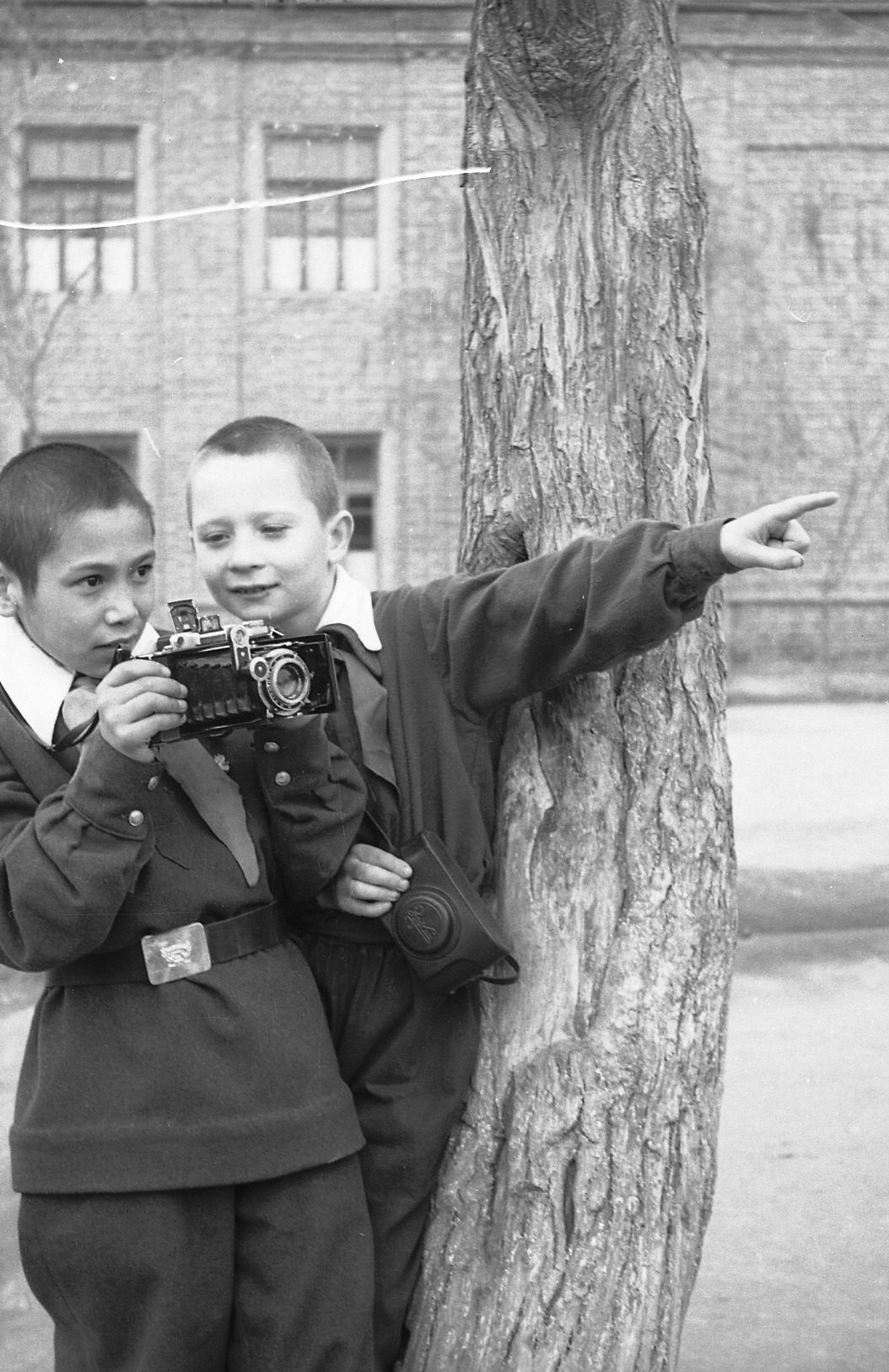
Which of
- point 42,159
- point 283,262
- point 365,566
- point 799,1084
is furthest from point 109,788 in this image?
point 42,159

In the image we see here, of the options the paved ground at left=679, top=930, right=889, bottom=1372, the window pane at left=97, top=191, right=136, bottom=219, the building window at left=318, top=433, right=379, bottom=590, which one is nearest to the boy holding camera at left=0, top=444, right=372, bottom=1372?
the paved ground at left=679, top=930, right=889, bottom=1372

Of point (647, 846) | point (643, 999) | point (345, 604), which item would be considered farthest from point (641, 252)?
point (643, 999)

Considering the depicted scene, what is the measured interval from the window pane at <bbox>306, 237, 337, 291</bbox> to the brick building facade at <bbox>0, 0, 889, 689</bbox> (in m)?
0.01

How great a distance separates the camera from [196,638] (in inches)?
57.5

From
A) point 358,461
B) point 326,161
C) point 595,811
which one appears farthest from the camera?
point 358,461

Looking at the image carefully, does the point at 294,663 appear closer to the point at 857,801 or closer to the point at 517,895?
the point at 517,895

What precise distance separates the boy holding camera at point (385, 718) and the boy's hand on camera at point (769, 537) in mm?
243

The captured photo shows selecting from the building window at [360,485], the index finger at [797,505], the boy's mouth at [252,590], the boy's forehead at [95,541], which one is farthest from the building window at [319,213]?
the index finger at [797,505]

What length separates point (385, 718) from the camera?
1.77 m

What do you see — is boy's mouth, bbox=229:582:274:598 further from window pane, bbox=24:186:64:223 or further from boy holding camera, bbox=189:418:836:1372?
window pane, bbox=24:186:64:223

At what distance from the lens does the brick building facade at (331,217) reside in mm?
8023

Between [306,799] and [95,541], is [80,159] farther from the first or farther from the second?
[306,799]

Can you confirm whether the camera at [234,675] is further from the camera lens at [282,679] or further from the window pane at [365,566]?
the window pane at [365,566]

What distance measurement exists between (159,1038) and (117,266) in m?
7.59
